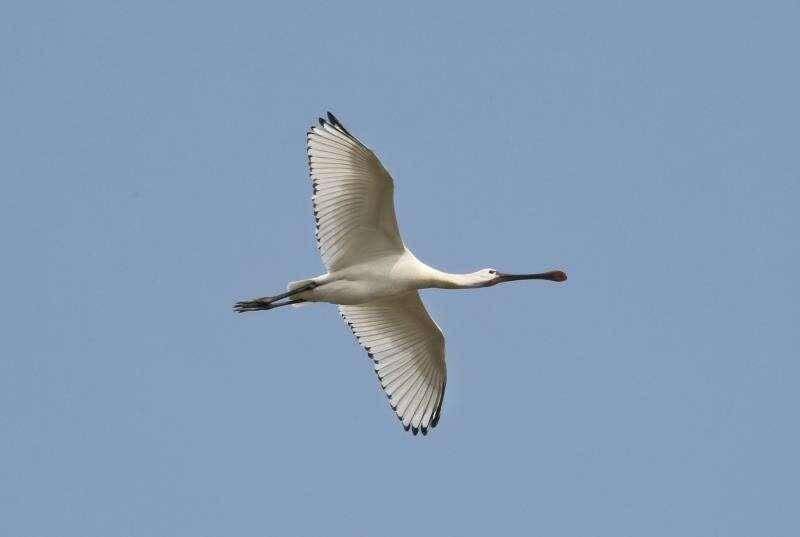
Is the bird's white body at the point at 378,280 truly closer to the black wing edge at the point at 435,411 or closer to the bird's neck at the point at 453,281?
the bird's neck at the point at 453,281

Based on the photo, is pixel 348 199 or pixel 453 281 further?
pixel 453 281

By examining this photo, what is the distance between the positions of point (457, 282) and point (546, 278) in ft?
4.06

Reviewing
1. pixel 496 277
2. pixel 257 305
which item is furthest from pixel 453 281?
pixel 257 305

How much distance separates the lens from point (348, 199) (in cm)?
1673

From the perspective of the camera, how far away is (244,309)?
1781cm

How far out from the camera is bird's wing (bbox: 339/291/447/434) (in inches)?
716

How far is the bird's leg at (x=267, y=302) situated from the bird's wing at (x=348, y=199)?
36 cm

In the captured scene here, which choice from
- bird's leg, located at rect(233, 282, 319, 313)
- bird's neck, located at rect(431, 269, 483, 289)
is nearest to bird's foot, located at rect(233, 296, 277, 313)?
bird's leg, located at rect(233, 282, 319, 313)

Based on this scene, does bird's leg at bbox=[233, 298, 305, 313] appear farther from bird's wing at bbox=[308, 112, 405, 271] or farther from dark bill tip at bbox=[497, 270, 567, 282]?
dark bill tip at bbox=[497, 270, 567, 282]

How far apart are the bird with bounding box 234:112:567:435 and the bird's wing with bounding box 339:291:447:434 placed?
1cm

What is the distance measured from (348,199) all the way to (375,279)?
2.91 ft

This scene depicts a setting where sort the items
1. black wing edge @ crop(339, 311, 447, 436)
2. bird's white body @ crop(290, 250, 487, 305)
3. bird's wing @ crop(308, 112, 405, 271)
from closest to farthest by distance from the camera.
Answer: bird's wing @ crop(308, 112, 405, 271) → bird's white body @ crop(290, 250, 487, 305) → black wing edge @ crop(339, 311, 447, 436)

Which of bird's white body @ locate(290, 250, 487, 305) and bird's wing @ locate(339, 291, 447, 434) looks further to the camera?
bird's wing @ locate(339, 291, 447, 434)

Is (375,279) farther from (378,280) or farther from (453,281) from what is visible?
(453,281)
